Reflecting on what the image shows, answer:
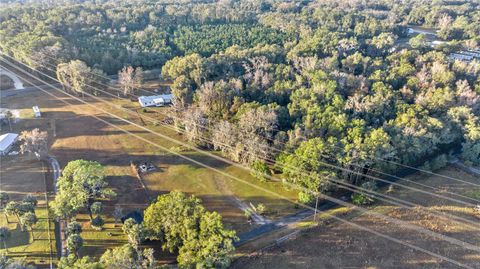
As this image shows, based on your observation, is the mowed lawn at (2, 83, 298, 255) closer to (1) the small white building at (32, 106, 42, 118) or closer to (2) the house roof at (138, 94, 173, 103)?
(1) the small white building at (32, 106, 42, 118)

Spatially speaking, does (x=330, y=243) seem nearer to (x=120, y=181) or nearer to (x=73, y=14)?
(x=120, y=181)

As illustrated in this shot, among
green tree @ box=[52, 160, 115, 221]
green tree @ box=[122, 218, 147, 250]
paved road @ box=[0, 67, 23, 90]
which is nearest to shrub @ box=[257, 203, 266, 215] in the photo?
green tree @ box=[122, 218, 147, 250]

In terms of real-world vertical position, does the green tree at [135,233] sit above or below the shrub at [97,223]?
above

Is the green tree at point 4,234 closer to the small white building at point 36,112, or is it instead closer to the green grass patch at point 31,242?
the green grass patch at point 31,242

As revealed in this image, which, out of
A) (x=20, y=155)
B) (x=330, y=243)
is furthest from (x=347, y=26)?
(x=20, y=155)

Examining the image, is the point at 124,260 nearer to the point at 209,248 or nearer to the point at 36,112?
the point at 209,248

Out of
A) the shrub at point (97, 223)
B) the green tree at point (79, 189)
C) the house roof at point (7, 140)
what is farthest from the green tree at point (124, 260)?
the house roof at point (7, 140)

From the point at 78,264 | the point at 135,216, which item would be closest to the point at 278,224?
the point at 135,216

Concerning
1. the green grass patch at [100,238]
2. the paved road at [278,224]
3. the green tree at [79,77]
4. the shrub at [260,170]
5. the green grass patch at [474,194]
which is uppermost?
the green tree at [79,77]
